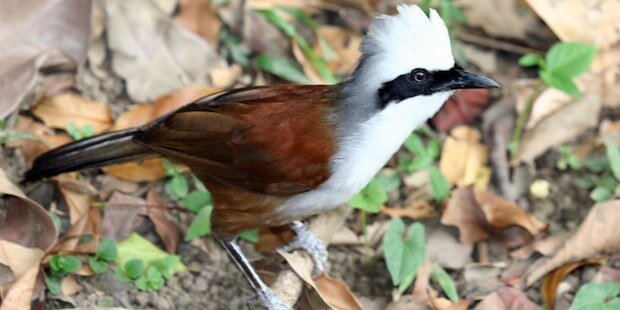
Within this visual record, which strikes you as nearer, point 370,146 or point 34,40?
point 370,146

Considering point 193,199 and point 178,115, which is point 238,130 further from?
point 193,199

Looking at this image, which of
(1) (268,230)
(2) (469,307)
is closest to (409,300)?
(2) (469,307)

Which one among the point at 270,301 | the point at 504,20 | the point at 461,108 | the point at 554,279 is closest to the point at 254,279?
the point at 270,301

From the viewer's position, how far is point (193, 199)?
502cm

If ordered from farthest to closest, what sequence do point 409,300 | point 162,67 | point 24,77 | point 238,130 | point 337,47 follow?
point 337,47 → point 162,67 → point 24,77 → point 409,300 → point 238,130

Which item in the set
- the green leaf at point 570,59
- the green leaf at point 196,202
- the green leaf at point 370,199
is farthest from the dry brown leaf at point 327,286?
the green leaf at point 570,59

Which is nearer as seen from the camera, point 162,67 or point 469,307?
point 469,307

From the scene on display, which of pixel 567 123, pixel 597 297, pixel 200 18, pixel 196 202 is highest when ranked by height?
pixel 200 18

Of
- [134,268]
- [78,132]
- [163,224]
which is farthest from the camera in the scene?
[78,132]

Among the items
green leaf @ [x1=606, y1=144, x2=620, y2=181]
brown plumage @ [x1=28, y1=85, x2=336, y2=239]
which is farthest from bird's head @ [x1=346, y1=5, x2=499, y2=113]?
green leaf @ [x1=606, y1=144, x2=620, y2=181]

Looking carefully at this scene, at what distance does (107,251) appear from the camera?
462cm

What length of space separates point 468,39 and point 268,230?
7.00 ft

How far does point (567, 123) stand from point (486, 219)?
1.06 metres

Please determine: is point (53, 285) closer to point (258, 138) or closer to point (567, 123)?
point (258, 138)
